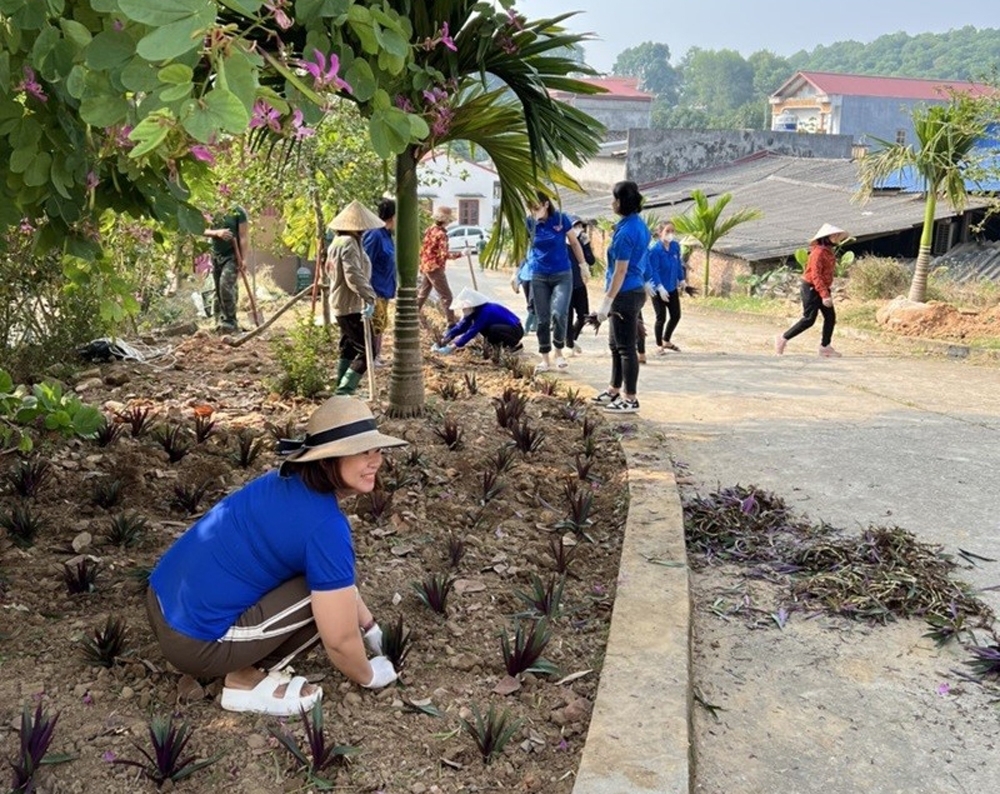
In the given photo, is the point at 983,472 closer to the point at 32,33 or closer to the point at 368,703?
the point at 368,703

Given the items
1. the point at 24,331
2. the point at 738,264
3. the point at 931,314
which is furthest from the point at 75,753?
the point at 738,264

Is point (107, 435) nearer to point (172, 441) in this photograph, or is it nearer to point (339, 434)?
point (172, 441)

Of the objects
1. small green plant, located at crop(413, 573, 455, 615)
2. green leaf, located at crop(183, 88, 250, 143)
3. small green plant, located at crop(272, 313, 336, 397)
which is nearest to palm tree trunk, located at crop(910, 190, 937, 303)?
small green plant, located at crop(272, 313, 336, 397)

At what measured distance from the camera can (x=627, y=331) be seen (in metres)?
7.11

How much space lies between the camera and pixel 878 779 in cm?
291

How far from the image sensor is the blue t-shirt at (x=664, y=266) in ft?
34.7

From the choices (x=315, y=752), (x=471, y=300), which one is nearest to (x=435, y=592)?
(x=315, y=752)

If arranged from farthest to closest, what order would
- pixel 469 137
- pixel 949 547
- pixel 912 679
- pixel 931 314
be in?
1. pixel 931 314
2. pixel 469 137
3. pixel 949 547
4. pixel 912 679

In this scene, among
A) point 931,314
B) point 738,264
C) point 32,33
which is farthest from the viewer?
point 738,264

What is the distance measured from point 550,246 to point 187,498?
4.96 metres

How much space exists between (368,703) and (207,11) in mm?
2142

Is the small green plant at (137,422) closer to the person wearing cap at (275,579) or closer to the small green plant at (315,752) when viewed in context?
the person wearing cap at (275,579)

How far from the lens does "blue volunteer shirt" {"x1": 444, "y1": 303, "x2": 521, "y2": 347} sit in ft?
31.0

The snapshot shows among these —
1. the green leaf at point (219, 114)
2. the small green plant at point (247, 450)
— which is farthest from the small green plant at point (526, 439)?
the green leaf at point (219, 114)
